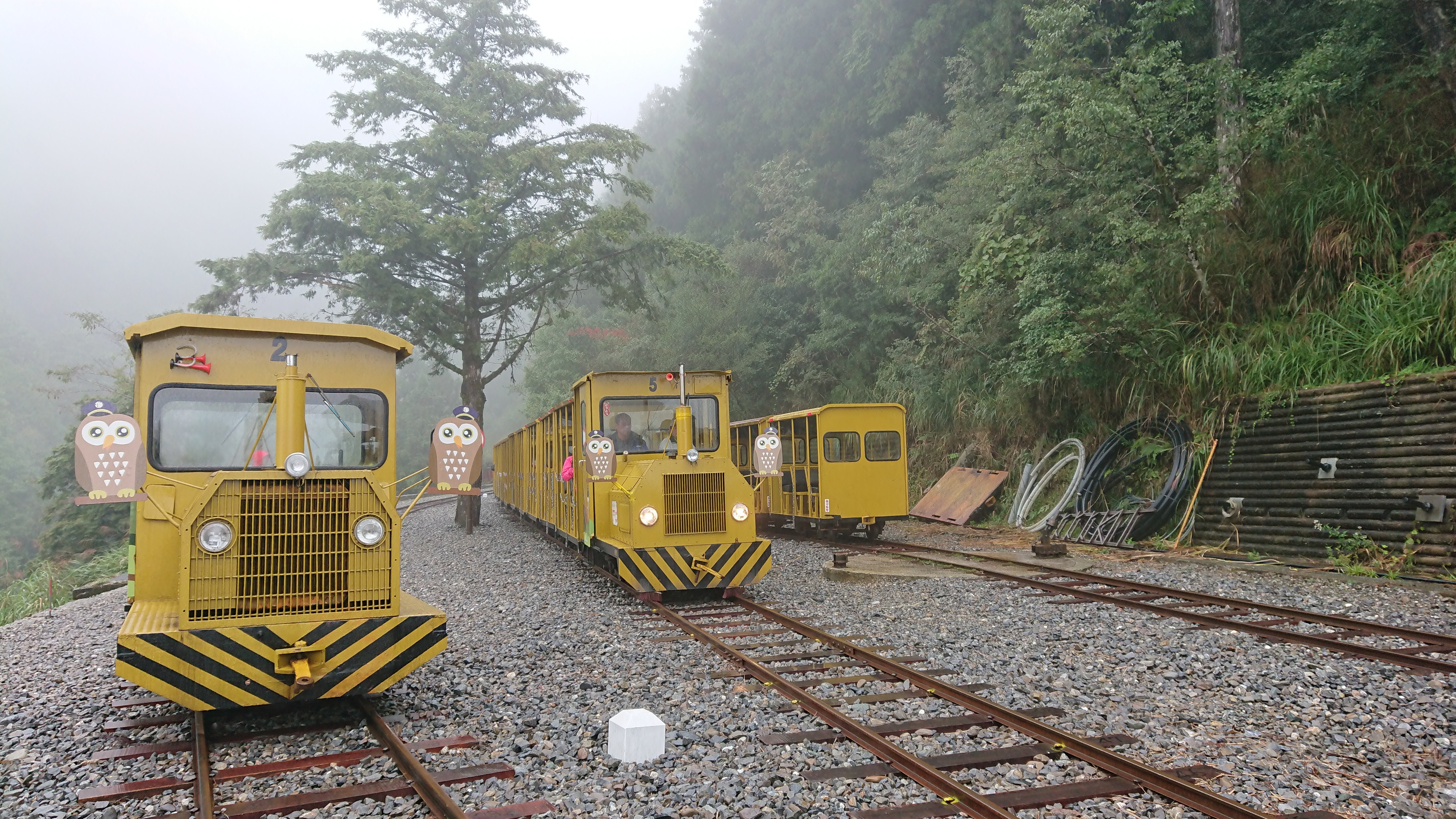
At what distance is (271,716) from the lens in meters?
5.35

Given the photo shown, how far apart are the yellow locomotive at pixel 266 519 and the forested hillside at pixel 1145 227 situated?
1104 cm

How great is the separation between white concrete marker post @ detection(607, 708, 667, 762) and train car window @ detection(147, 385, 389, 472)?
2598mm

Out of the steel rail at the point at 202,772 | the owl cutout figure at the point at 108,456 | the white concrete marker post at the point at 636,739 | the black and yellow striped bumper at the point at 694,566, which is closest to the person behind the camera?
the steel rail at the point at 202,772

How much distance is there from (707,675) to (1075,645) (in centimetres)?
295

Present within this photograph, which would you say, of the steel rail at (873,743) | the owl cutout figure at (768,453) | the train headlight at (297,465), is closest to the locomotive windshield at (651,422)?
the owl cutout figure at (768,453)

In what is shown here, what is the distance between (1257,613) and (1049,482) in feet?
28.3

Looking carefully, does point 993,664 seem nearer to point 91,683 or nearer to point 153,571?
point 153,571

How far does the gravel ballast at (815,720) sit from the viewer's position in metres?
3.94

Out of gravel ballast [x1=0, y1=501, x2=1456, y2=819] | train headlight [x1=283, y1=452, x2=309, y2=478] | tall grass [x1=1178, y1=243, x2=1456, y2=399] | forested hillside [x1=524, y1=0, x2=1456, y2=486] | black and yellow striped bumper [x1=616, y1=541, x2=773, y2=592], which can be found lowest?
gravel ballast [x1=0, y1=501, x2=1456, y2=819]

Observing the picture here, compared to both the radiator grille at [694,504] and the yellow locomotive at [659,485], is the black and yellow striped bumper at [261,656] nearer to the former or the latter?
the yellow locomotive at [659,485]

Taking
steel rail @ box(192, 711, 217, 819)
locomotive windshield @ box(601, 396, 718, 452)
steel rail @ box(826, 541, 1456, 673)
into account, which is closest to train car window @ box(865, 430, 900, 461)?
steel rail @ box(826, 541, 1456, 673)

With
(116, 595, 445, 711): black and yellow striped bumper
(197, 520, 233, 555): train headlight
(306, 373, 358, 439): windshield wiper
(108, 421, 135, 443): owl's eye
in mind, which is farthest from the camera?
(306, 373, 358, 439): windshield wiper

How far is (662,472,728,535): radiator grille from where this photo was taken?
→ 898 cm

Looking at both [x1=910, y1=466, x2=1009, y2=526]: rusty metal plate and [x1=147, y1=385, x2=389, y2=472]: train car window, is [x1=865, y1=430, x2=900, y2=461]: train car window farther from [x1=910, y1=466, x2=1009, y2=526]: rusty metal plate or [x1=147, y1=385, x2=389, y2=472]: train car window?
[x1=147, y1=385, x2=389, y2=472]: train car window
